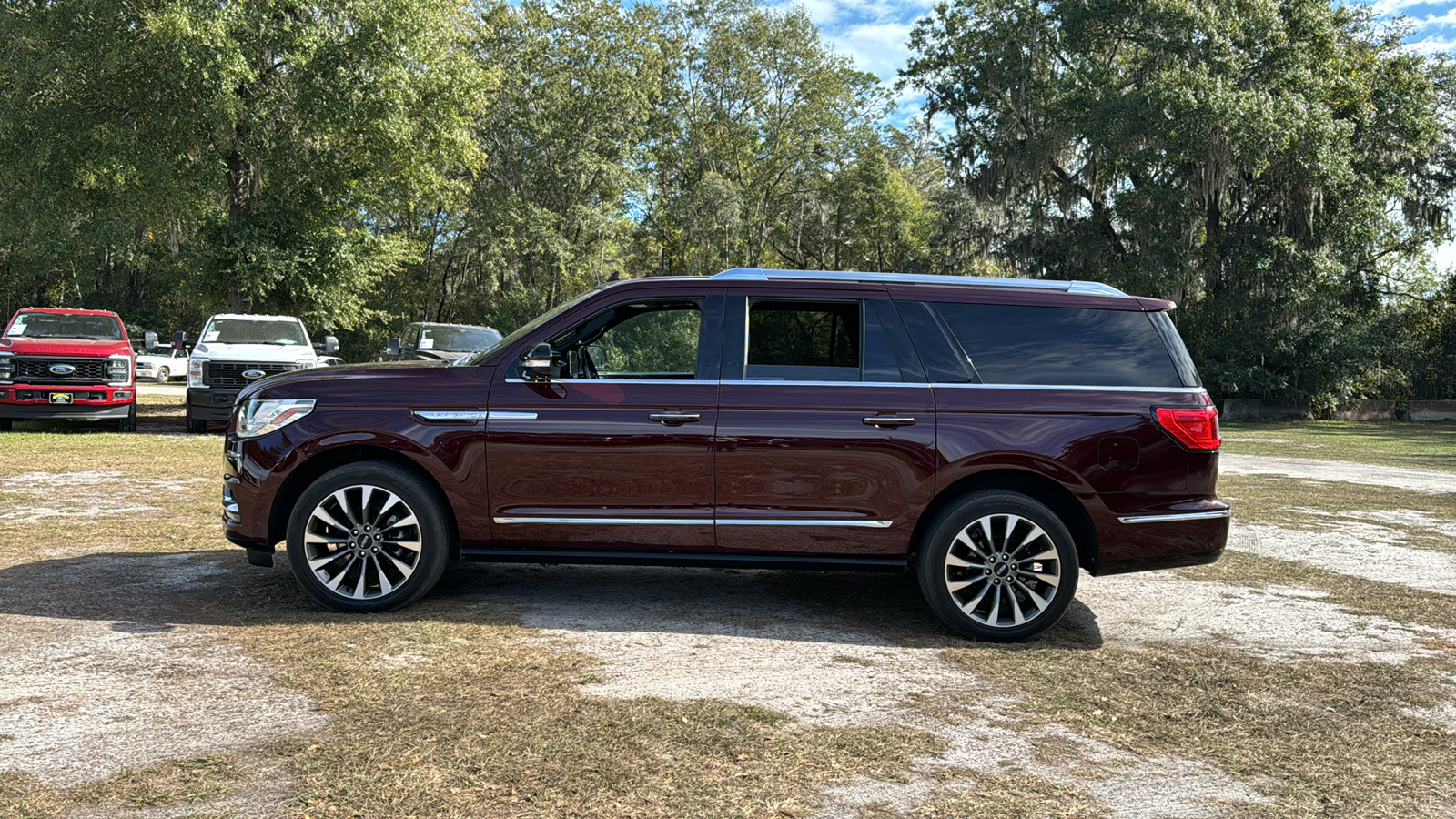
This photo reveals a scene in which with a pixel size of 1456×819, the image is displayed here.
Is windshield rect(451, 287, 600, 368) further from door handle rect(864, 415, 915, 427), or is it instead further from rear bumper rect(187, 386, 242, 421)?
rear bumper rect(187, 386, 242, 421)

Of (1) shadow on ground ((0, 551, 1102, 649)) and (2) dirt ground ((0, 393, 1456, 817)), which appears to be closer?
(2) dirt ground ((0, 393, 1456, 817))

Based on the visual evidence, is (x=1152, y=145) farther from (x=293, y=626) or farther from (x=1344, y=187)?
(x=293, y=626)

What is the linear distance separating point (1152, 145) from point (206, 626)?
29.6 m

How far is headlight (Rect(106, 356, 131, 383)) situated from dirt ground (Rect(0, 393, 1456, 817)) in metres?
10.2

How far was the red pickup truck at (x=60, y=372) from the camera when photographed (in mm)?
15945

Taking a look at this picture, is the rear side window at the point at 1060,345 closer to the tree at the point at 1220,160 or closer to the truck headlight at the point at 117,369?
the truck headlight at the point at 117,369

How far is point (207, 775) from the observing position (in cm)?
343

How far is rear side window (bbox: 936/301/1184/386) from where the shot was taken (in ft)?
18.4

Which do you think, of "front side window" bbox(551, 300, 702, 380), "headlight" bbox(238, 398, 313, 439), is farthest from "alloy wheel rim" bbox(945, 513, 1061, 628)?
"headlight" bbox(238, 398, 313, 439)

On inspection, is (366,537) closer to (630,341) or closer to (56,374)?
(630,341)

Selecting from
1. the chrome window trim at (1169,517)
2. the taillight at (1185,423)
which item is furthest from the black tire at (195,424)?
the taillight at (1185,423)

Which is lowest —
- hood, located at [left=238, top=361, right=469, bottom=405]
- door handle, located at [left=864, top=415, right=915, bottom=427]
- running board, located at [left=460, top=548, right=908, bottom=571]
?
running board, located at [left=460, top=548, right=908, bottom=571]

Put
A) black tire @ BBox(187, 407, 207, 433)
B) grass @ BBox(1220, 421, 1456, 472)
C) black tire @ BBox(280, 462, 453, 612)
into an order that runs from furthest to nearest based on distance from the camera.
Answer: grass @ BBox(1220, 421, 1456, 472) < black tire @ BBox(187, 407, 207, 433) < black tire @ BBox(280, 462, 453, 612)

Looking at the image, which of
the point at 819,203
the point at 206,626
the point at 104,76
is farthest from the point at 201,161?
the point at 819,203
